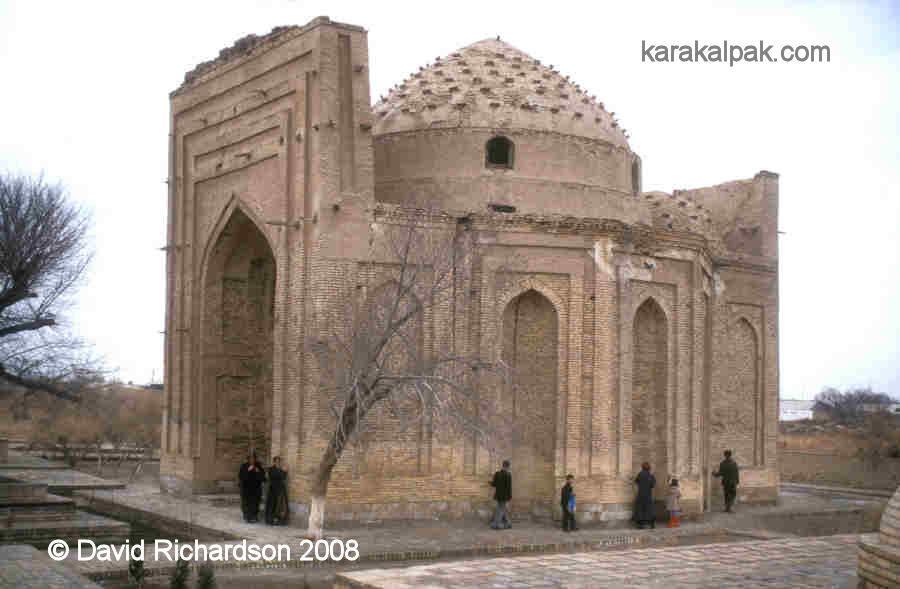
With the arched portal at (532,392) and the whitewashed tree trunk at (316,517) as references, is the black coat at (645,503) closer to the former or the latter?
the arched portal at (532,392)

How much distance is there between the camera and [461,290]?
20.4 metres

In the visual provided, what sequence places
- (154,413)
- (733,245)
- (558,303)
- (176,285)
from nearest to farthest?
(558,303) < (176,285) < (733,245) < (154,413)

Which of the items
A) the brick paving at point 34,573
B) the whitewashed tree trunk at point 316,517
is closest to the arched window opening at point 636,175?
the whitewashed tree trunk at point 316,517

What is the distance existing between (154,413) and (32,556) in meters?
35.7

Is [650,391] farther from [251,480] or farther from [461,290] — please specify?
[251,480]

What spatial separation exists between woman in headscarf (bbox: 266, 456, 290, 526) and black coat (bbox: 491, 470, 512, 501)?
361cm

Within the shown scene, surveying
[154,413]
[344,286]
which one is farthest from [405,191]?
[154,413]

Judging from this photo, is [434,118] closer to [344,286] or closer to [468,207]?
[468,207]

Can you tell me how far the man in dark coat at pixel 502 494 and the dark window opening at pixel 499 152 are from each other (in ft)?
19.9

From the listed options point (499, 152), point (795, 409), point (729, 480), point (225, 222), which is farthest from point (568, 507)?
point (795, 409)

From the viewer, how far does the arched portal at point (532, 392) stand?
2084 centimetres

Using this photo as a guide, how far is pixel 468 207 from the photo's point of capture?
855 inches

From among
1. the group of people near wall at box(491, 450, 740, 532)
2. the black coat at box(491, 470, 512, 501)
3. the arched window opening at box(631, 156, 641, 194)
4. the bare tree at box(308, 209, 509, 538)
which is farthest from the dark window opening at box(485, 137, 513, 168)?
the black coat at box(491, 470, 512, 501)

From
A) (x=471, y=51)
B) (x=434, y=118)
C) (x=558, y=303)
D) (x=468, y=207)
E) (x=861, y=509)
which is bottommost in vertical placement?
(x=861, y=509)
